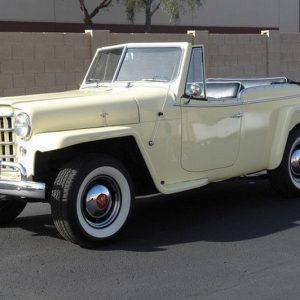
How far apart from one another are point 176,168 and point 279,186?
5.98ft

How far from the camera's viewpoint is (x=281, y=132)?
709 cm

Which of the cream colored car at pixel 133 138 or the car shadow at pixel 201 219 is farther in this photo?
the car shadow at pixel 201 219

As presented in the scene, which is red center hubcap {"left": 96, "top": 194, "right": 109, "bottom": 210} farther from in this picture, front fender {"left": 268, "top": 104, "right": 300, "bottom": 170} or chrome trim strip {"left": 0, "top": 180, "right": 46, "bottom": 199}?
front fender {"left": 268, "top": 104, "right": 300, "bottom": 170}

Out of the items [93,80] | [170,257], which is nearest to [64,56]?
[93,80]

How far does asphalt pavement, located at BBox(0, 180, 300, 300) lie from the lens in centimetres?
446

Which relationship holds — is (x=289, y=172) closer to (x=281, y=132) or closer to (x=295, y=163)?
(x=295, y=163)

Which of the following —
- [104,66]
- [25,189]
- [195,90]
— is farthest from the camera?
[104,66]

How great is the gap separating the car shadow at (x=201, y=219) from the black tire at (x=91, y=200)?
0.60 feet

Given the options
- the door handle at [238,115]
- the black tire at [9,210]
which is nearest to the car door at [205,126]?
the door handle at [238,115]

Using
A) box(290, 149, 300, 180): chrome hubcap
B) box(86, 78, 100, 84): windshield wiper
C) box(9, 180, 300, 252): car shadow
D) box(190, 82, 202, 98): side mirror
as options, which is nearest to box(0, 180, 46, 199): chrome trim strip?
box(9, 180, 300, 252): car shadow

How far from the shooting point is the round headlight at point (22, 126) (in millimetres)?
5238

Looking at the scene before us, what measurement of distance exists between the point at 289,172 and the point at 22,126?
337 cm

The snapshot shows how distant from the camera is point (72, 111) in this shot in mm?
5406

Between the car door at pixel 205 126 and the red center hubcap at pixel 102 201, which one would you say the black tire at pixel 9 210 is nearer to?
the red center hubcap at pixel 102 201
